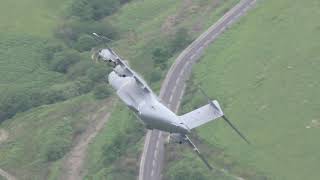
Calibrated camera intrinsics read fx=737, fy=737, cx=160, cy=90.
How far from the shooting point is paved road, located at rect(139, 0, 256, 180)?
463 feet

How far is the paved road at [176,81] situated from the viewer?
14112 cm

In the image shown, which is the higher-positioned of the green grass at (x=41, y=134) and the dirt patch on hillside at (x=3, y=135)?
the dirt patch on hillside at (x=3, y=135)

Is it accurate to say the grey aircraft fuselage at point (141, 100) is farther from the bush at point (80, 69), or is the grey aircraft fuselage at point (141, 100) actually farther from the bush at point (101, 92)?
the bush at point (80, 69)

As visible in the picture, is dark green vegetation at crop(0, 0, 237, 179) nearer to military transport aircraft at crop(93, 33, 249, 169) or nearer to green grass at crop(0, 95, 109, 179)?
green grass at crop(0, 95, 109, 179)

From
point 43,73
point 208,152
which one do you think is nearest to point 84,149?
point 208,152

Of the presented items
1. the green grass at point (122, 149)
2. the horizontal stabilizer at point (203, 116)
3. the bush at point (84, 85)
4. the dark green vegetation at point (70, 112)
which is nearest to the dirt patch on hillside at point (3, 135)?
the dark green vegetation at point (70, 112)

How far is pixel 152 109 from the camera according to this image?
8219cm

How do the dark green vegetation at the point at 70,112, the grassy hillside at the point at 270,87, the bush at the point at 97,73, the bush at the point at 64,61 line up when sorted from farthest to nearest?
the bush at the point at 64,61 → the bush at the point at 97,73 → the dark green vegetation at the point at 70,112 → the grassy hillside at the point at 270,87

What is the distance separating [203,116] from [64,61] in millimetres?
117160

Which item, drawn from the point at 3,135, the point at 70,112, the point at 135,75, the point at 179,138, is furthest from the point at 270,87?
the point at 135,75

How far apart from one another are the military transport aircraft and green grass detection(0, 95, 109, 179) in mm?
69737

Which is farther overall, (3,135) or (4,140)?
(3,135)

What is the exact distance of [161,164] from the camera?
5551 inches

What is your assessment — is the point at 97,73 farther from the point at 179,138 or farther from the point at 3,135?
the point at 179,138
